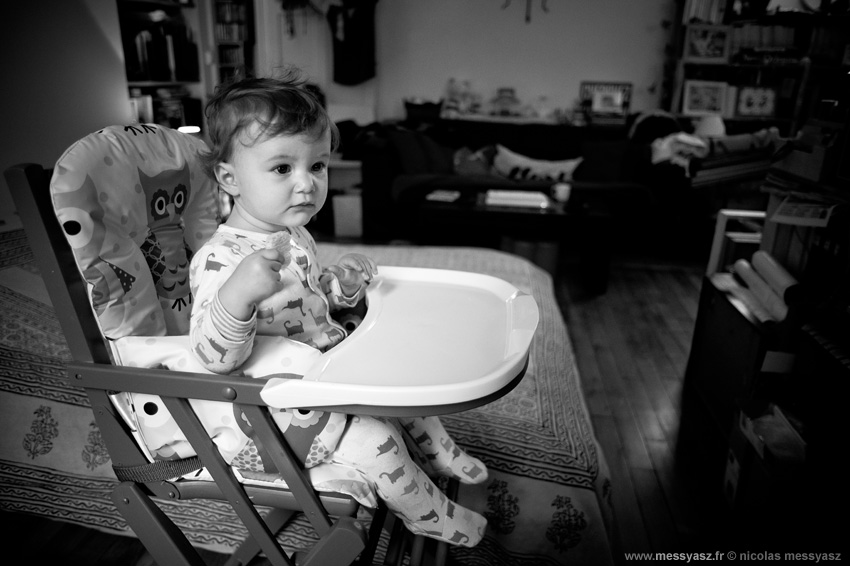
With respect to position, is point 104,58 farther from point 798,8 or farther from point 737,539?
point 737,539

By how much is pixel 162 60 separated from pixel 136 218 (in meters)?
3.56

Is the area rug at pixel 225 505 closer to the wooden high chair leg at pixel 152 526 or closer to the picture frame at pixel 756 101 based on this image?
the wooden high chair leg at pixel 152 526

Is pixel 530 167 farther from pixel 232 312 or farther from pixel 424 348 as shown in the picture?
pixel 232 312

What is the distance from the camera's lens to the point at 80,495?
1393 mm

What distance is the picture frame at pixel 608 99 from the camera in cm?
528

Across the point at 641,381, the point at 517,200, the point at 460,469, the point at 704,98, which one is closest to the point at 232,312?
the point at 460,469

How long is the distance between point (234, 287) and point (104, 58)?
235cm

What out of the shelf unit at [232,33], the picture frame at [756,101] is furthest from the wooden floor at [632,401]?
the shelf unit at [232,33]

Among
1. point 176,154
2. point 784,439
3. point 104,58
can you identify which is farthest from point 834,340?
point 104,58

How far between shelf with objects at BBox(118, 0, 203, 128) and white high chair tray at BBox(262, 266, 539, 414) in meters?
2.92

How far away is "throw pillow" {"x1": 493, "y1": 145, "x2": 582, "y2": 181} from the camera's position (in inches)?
173

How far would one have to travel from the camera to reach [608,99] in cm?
529

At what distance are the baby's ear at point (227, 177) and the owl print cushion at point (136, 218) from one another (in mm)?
114

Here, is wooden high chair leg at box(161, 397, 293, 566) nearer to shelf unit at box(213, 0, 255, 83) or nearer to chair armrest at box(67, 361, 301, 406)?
chair armrest at box(67, 361, 301, 406)
